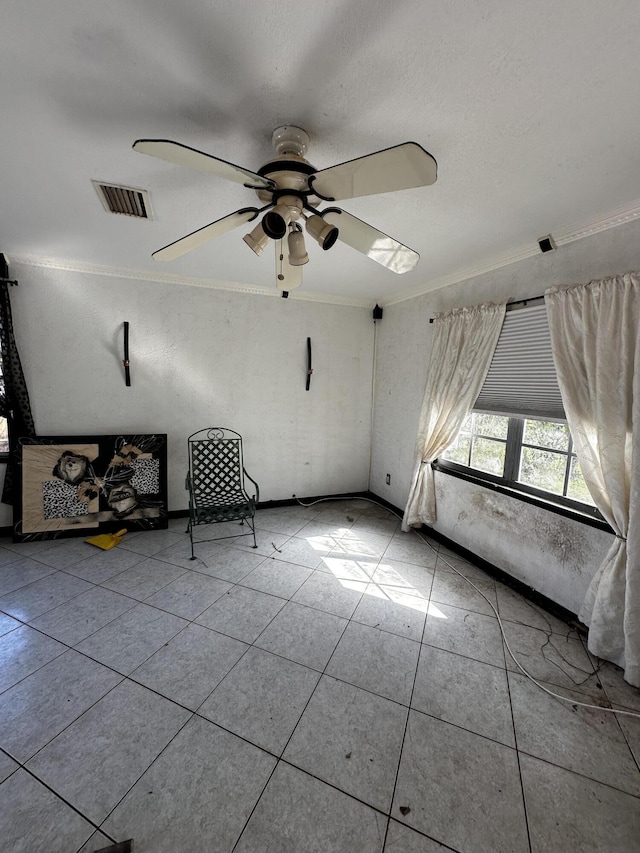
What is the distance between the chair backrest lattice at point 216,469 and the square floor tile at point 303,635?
1.33m

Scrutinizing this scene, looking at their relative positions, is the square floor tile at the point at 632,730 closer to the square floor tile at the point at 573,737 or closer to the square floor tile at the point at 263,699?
the square floor tile at the point at 573,737

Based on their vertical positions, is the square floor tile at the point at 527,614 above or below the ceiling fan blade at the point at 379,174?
below

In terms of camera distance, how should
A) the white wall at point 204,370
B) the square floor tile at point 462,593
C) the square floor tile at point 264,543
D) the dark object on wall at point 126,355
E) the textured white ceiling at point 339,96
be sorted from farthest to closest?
1. the dark object on wall at point 126,355
2. the white wall at point 204,370
3. the square floor tile at point 264,543
4. the square floor tile at point 462,593
5. the textured white ceiling at point 339,96

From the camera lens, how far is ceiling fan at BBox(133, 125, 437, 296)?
3.23ft

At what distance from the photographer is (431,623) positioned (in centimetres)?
202

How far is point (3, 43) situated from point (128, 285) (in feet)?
7.48

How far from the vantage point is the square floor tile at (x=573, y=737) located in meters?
1.26

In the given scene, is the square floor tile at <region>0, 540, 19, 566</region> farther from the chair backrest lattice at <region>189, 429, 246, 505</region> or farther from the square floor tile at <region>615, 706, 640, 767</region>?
the square floor tile at <region>615, 706, 640, 767</region>

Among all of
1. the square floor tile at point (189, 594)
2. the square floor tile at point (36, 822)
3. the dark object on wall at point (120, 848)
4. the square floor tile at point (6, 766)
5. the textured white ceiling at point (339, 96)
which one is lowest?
the square floor tile at point (36, 822)

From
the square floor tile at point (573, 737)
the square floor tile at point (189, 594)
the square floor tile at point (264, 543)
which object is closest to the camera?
the square floor tile at point (573, 737)

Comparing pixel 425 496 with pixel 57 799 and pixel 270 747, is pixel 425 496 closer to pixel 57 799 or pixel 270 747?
pixel 270 747

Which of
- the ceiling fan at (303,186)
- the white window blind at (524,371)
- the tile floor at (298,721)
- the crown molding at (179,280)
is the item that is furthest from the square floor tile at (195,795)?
the crown molding at (179,280)

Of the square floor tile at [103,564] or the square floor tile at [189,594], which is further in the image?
the square floor tile at [103,564]

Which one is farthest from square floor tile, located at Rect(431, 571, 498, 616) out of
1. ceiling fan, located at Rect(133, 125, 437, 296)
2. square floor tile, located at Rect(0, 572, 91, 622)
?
square floor tile, located at Rect(0, 572, 91, 622)
